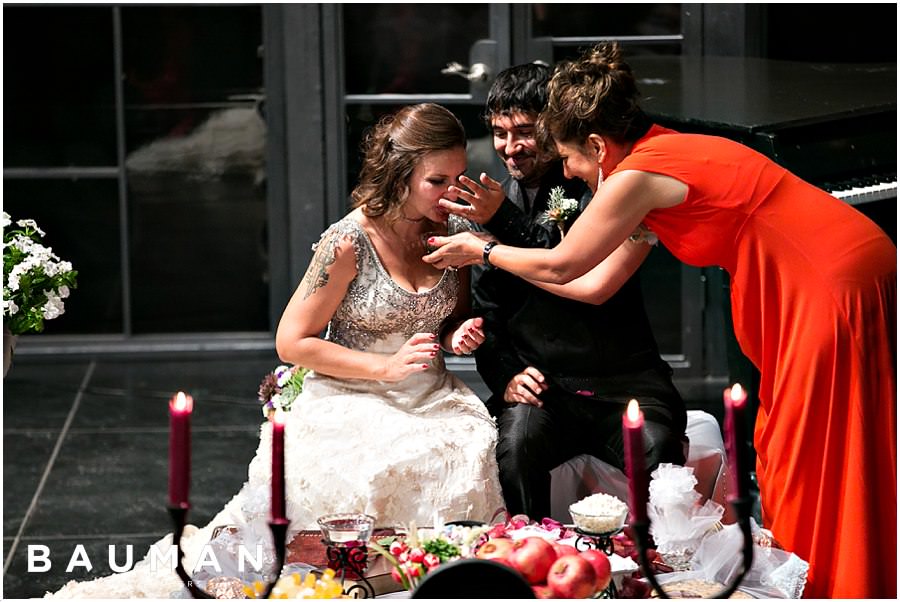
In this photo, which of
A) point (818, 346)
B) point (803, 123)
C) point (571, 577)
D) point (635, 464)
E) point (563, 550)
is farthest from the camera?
point (803, 123)

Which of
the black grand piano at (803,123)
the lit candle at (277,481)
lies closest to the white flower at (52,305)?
the lit candle at (277,481)

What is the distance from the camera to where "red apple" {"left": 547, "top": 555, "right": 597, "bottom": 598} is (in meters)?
2.22

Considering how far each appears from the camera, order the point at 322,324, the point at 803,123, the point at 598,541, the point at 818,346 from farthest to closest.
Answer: the point at 803,123 → the point at 322,324 → the point at 818,346 → the point at 598,541

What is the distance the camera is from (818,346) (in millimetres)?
2713

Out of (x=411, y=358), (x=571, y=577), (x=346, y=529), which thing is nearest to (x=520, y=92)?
(x=411, y=358)

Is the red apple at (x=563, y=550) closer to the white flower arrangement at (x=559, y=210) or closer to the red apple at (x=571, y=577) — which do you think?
the red apple at (x=571, y=577)

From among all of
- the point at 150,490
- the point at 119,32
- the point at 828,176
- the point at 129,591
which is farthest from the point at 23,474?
the point at 828,176

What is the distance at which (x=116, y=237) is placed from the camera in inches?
235

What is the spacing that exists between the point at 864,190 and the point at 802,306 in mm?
1455

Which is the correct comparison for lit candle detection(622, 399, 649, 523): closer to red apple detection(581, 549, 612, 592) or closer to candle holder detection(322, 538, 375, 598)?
red apple detection(581, 549, 612, 592)

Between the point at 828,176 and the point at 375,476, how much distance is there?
1796 millimetres

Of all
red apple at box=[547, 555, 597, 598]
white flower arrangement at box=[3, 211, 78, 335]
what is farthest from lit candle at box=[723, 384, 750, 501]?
white flower arrangement at box=[3, 211, 78, 335]

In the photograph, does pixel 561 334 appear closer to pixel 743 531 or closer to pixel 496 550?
pixel 496 550

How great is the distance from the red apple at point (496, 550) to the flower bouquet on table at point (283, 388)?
1064 millimetres
